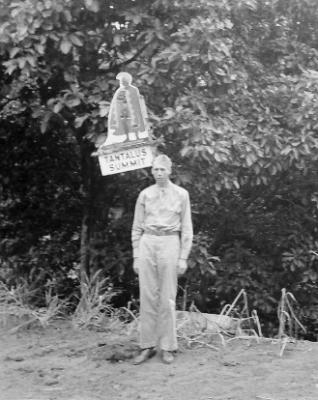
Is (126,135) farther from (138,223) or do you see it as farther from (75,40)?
(75,40)

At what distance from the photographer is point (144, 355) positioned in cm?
615

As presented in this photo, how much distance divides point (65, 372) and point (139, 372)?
0.65m

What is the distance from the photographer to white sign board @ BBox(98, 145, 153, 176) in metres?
6.46

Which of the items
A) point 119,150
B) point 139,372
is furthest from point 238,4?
point 139,372

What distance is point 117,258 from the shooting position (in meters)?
8.76

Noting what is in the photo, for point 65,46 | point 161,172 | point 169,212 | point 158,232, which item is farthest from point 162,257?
point 65,46

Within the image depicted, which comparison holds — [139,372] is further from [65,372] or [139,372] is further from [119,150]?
[119,150]

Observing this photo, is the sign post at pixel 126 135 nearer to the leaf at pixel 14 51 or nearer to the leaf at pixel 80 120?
the leaf at pixel 80 120

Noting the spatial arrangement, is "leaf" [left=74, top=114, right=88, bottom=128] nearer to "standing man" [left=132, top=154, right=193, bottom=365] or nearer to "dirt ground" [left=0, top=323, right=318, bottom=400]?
"standing man" [left=132, top=154, right=193, bottom=365]

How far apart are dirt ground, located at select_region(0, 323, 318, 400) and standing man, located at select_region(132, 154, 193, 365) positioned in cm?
25

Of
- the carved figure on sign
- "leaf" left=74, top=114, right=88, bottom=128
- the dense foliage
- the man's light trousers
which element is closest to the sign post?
the carved figure on sign

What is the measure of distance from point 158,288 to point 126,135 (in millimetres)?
1468

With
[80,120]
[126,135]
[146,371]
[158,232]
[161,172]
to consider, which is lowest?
[146,371]

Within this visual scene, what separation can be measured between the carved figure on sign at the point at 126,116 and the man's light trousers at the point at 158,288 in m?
1.02
